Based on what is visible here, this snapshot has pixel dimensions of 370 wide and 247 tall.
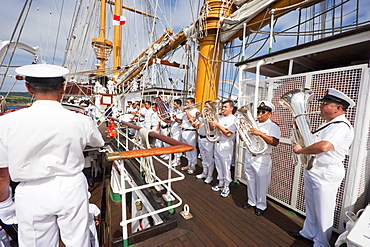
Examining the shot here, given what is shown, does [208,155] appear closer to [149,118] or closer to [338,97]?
[338,97]

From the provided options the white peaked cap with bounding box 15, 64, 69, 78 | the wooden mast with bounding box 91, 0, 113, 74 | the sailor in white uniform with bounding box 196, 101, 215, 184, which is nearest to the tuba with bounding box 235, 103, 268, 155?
the sailor in white uniform with bounding box 196, 101, 215, 184

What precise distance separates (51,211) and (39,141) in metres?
0.51

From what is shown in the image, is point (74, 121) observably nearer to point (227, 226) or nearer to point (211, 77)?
point (227, 226)

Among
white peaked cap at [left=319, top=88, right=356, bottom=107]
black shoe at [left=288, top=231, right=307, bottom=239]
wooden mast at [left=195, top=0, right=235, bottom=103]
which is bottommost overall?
black shoe at [left=288, top=231, right=307, bottom=239]

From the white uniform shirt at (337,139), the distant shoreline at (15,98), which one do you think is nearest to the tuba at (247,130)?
the white uniform shirt at (337,139)

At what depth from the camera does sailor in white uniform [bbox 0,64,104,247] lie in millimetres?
1108

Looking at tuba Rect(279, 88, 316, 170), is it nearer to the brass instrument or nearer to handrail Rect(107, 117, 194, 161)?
handrail Rect(107, 117, 194, 161)

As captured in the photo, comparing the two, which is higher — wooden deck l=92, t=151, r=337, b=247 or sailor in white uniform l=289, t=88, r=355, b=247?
sailor in white uniform l=289, t=88, r=355, b=247

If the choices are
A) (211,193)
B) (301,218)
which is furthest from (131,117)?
(301,218)

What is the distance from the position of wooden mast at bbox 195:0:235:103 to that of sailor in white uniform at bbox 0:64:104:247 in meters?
4.07

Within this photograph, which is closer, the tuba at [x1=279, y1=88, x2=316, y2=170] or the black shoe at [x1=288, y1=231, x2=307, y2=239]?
the tuba at [x1=279, y1=88, x2=316, y2=170]

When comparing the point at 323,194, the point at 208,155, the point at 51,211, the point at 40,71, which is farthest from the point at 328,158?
the point at 40,71

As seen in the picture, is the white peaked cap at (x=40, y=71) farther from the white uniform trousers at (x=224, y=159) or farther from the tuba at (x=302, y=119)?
the white uniform trousers at (x=224, y=159)

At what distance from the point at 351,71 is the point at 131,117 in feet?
26.9
